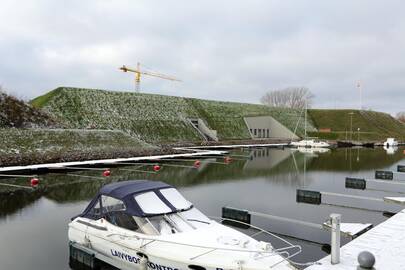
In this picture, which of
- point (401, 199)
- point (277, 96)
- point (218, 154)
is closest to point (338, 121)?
point (277, 96)

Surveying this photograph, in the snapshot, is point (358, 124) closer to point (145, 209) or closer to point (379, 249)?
point (379, 249)

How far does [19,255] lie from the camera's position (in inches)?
343

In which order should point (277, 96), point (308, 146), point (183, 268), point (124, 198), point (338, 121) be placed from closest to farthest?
point (183, 268) → point (124, 198) → point (308, 146) → point (338, 121) → point (277, 96)

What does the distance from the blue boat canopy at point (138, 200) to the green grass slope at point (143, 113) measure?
3304 centimetres

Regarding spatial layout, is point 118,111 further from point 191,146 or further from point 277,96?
point 277,96

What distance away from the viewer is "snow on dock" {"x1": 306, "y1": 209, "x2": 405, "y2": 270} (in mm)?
7428

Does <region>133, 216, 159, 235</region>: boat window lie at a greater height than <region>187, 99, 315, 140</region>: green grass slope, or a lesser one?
lesser

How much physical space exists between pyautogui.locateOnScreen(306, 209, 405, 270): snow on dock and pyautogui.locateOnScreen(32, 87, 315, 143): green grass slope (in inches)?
1412

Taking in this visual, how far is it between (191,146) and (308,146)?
21741 mm

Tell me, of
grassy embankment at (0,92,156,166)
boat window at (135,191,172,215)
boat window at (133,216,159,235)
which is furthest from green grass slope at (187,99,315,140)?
boat window at (133,216,159,235)

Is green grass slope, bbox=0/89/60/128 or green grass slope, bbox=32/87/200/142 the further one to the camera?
green grass slope, bbox=32/87/200/142

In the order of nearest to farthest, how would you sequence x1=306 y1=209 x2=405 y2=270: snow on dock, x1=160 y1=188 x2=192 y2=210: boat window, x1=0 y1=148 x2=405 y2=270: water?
1. x1=306 y1=209 x2=405 y2=270: snow on dock
2. x1=160 y1=188 x2=192 y2=210: boat window
3. x1=0 y1=148 x2=405 y2=270: water

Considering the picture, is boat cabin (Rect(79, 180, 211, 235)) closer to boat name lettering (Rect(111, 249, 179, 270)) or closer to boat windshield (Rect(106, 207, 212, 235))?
boat windshield (Rect(106, 207, 212, 235))

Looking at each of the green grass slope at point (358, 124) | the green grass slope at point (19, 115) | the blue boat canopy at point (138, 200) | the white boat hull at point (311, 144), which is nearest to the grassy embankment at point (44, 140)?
the green grass slope at point (19, 115)
